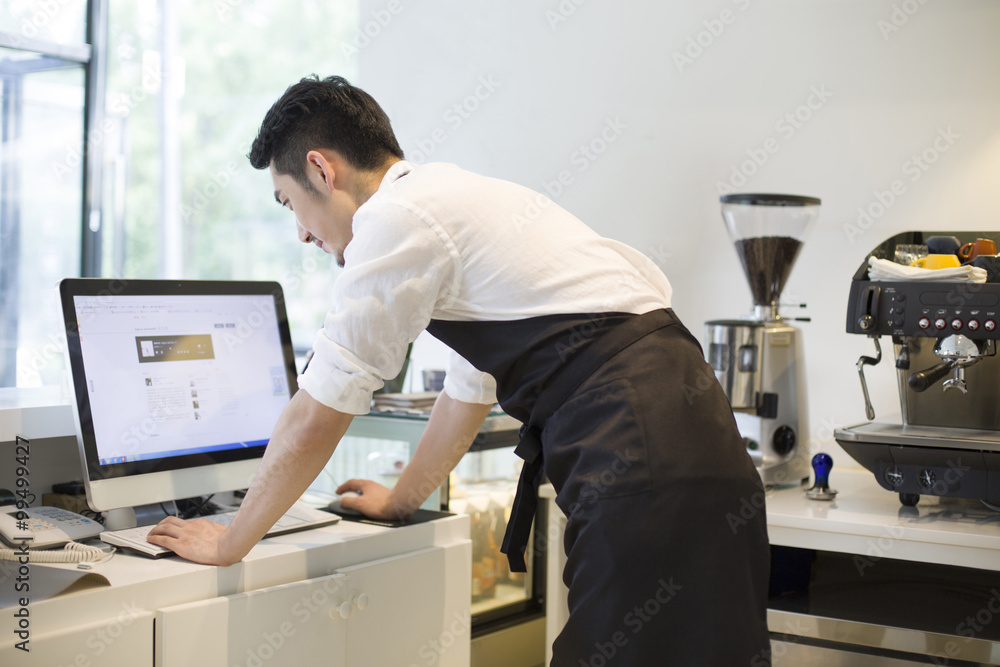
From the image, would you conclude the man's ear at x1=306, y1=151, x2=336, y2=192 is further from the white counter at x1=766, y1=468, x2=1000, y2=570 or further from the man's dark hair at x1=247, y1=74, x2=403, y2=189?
the white counter at x1=766, y1=468, x2=1000, y2=570

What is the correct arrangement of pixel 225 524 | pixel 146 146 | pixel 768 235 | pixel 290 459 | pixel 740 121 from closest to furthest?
pixel 290 459, pixel 225 524, pixel 768 235, pixel 740 121, pixel 146 146

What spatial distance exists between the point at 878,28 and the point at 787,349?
0.92 meters

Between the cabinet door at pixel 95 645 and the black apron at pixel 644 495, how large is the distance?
53 centimetres

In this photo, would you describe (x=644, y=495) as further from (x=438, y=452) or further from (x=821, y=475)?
(x=821, y=475)

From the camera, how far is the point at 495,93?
2.72 metres

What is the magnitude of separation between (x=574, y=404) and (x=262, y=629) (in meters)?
0.55

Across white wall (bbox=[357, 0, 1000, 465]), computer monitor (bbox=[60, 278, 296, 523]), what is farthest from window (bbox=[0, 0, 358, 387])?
computer monitor (bbox=[60, 278, 296, 523])

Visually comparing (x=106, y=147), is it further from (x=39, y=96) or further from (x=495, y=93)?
(x=495, y=93)

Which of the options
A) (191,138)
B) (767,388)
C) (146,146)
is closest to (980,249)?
(767,388)

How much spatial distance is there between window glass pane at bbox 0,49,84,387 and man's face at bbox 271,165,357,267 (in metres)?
3.22

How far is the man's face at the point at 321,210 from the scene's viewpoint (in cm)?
128

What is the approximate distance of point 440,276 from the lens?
3.71ft

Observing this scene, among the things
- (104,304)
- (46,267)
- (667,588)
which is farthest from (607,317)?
(46,267)

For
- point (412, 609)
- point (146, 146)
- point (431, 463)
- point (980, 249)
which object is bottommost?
point (412, 609)
